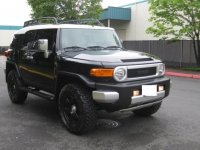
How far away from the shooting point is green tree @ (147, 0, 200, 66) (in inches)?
684

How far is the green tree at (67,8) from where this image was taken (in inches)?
1062

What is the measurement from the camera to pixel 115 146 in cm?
501

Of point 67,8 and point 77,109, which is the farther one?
point 67,8

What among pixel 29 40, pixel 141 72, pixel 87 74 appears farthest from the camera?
pixel 29 40

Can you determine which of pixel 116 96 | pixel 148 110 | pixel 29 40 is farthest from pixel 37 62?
pixel 148 110

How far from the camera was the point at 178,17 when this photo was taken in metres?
18.7

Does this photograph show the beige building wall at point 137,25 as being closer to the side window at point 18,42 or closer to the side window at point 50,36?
the side window at point 18,42

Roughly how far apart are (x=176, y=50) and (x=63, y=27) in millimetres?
16744

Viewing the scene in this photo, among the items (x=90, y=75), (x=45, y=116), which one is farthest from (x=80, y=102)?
(x=45, y=116)

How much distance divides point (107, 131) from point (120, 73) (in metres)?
1.11

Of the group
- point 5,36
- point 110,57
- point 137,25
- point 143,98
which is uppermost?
point 137,25

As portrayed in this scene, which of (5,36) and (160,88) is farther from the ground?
(5,36)

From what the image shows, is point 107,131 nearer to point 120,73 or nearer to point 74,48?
point 120,73

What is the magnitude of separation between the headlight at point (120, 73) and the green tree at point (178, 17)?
12.6 m
